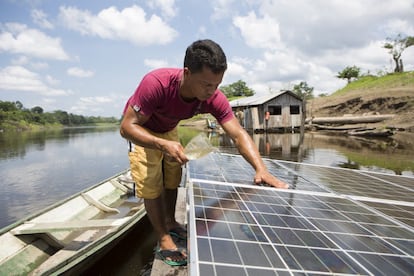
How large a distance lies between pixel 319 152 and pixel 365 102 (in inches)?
802

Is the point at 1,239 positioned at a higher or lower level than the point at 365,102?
lower

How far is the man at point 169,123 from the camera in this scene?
245cm

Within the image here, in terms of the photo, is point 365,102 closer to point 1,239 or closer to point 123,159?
point 123,159

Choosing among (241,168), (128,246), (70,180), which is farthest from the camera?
(70,180)

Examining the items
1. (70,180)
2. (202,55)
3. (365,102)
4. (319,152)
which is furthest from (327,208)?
(365,102)

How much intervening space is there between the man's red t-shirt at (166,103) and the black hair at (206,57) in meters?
0.39

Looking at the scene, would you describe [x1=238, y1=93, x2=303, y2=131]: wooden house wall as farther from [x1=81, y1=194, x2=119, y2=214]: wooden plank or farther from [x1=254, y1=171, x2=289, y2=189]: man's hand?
[x1=254, y1=171, x2=289, y2=189]: man's hand

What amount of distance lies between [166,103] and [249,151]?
3.87ft

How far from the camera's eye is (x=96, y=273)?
4.74 m

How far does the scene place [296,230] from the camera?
2.22 meters

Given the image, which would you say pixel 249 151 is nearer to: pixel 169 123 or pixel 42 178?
pixel 169 123

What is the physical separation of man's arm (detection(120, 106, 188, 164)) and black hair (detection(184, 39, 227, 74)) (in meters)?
0.74

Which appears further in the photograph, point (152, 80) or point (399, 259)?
point (152, 80)

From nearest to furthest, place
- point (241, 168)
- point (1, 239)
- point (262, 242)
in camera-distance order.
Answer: point (262, 242), point (1, 239), point (241, 168)
